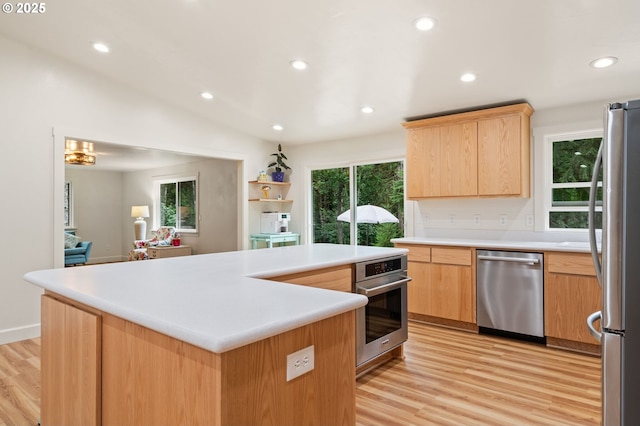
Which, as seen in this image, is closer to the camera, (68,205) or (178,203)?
(178,203)

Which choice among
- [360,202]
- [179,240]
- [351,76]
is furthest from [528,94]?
[179,240]

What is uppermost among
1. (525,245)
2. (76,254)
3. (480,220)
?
(480,220)

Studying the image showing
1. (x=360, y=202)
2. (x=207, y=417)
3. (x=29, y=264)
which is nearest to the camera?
(x=207, y=417)

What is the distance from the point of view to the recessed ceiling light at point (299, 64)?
340cm

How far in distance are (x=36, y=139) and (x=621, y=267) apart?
15.2 feet

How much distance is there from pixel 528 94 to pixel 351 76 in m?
1.63

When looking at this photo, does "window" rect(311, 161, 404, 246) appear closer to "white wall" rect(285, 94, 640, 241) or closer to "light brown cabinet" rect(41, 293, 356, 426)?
"white wall" rect(285, 94, 640, 241)

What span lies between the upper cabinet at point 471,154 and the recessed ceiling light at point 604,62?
723 mm

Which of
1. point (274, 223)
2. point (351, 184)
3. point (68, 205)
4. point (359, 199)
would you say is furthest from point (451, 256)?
point (68, 205)

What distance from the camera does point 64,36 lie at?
3.51m

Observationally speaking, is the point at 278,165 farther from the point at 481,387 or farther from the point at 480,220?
the point at 481,387

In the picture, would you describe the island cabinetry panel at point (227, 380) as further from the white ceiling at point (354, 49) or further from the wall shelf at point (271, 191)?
the wall shelf at point (271, 191)

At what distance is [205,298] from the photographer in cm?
129

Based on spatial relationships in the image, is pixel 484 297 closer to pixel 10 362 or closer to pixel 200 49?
pixel 200 49
